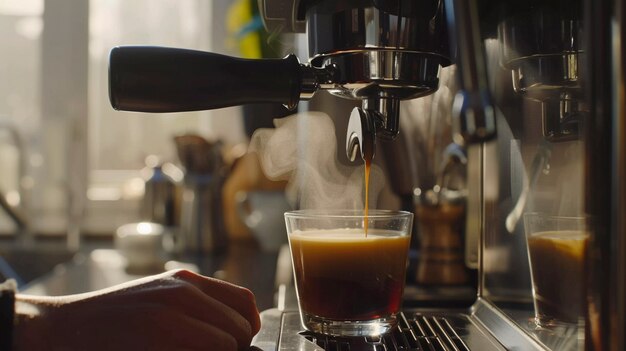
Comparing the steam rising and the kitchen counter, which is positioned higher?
the steam rising

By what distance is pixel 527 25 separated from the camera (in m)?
0.49

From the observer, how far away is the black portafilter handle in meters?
0.47

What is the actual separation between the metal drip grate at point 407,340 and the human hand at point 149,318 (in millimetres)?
59

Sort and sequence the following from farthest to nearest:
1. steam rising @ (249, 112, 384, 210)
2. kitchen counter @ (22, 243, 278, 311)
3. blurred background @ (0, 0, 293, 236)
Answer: blurred background @ (0, 0, 293, 236)
kitchen counter @ (22, 243, 278, 311)
steam rising @ (249, 112, 384, 210)

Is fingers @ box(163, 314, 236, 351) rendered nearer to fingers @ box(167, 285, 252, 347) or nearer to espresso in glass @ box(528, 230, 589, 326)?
fingers @ box(167, 285, 252, 347)

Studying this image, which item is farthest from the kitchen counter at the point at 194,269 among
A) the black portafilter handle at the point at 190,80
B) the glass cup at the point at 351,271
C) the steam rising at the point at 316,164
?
the black portafilter handle at the point at 190,80

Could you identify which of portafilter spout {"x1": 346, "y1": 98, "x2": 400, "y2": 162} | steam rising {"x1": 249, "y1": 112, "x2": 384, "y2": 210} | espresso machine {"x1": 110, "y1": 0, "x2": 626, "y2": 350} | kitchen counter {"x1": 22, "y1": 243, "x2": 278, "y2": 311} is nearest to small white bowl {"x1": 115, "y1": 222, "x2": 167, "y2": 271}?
kitchen counter {"x1": 22, "y1": 243, "x2": 278, "y2": 311}

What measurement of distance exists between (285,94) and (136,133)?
1836 millimetres

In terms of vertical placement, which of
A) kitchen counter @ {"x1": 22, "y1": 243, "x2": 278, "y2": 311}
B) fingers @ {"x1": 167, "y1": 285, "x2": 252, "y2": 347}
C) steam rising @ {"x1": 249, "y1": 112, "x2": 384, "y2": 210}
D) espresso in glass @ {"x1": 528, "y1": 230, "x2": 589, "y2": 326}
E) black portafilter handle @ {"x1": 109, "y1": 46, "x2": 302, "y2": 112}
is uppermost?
black portafilter handle @ {"x1": 109, "y1": 46, "x2": 302, "y2": 112}

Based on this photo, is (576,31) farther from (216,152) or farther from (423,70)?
(216,152)

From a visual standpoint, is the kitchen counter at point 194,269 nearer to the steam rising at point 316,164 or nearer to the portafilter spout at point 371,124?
the steam rising at point 316,164

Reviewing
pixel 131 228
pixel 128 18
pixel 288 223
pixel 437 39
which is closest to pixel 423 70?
pixel 437 39

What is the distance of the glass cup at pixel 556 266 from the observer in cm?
42

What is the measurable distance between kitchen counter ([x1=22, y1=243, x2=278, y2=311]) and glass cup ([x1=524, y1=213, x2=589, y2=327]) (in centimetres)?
37
